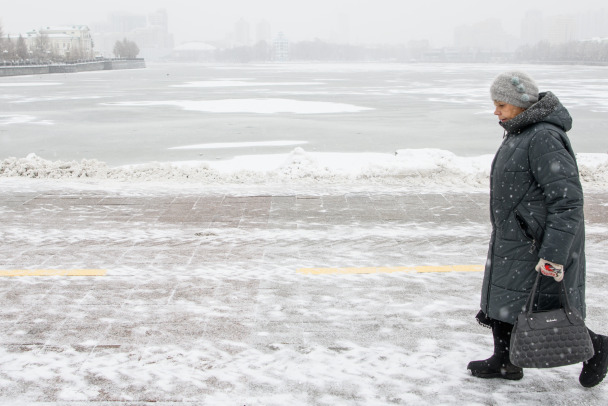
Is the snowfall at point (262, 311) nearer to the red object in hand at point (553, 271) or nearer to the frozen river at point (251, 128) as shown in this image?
the red object in hand at point (553, 271)

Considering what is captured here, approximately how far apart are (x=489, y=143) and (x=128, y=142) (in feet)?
30.1

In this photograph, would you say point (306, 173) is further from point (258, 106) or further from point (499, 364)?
point (258, 106)

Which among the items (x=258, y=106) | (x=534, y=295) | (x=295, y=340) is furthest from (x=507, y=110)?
(x=258, y=106)

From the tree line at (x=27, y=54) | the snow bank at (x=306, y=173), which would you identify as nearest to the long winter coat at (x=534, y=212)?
the snow bank at (x=306, y=173)

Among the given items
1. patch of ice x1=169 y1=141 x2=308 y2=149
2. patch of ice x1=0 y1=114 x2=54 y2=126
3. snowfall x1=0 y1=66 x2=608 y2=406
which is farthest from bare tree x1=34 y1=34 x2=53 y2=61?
Answer: snowfall x1=0 y1=66 x2=608 y2=406

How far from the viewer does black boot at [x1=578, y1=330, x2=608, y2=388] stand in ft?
10.0

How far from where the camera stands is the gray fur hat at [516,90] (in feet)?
9.19

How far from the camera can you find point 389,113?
75.9 feet

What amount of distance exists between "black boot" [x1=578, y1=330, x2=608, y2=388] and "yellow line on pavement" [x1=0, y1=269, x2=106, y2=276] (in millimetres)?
3567

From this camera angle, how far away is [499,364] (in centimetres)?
325

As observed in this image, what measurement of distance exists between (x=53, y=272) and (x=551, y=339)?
386cm

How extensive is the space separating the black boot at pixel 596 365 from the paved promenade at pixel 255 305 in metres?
0.08

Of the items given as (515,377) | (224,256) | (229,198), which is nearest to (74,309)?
(224,256)

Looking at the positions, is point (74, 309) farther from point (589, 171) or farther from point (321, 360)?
point (589, 171)
